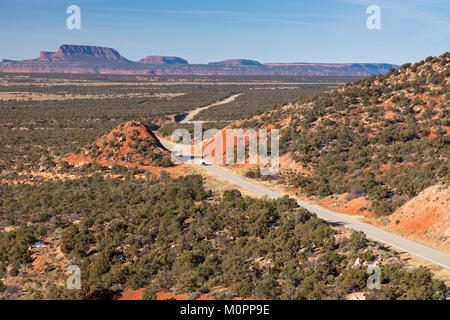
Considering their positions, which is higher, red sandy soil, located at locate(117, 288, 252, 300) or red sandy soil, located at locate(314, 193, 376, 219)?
red sandy soil, located at locate(314, 193, 376, 219)

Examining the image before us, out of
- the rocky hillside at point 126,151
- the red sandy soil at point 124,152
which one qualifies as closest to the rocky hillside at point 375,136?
the red sandy soil at point 124,152

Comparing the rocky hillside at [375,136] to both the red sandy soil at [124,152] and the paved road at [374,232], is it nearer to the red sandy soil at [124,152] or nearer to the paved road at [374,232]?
the paved road at [374,232]

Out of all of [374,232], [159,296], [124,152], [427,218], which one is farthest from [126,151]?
[427,218]

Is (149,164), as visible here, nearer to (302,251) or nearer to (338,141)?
(338,141)

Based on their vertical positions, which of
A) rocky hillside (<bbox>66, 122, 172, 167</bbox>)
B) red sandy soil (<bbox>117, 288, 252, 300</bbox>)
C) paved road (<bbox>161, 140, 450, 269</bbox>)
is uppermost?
rocky hillside (<bbox>66, 122, 172, 167</bbox>)

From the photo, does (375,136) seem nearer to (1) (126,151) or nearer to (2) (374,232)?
(2) (374,232)

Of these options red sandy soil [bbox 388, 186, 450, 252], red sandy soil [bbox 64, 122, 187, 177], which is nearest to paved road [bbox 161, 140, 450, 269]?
red sandy soil [bbox 388, 186, 450, 252]

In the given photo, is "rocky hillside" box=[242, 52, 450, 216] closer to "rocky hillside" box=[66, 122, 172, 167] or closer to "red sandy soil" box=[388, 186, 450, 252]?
"red sandy soil" box=[388, 186, 450, 252]
